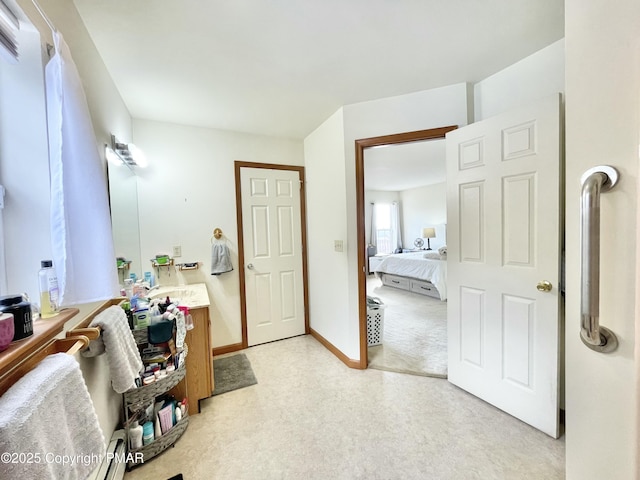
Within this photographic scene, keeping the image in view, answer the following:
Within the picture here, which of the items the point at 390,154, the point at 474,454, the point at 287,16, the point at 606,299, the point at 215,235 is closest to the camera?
the point at 606,299

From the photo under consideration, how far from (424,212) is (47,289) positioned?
294 inches

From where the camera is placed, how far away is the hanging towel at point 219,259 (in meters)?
2.61

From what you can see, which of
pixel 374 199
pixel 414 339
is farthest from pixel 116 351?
pixel 374 199

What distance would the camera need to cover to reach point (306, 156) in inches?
120

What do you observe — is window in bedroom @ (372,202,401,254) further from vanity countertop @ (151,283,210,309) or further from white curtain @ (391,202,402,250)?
vanity countertop @ (151,283,210,309)

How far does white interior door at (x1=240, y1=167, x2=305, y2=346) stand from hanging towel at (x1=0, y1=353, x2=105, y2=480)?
2091 millimetres

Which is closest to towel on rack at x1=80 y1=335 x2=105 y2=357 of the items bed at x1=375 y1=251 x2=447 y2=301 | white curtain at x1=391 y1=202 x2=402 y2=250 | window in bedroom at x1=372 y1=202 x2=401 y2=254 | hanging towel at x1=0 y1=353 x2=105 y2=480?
hanging towel at x1=0 y1=353 x2=105 y2=480

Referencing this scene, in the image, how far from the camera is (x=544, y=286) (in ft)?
4.87

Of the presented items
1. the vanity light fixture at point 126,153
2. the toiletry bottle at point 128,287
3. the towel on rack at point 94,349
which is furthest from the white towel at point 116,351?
the vanity light fixture at point 126,153

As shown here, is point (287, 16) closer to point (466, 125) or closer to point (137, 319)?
point (466, 125)

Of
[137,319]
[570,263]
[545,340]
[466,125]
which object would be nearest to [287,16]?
[466,125]

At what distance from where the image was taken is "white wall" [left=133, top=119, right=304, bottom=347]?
7.99 ft

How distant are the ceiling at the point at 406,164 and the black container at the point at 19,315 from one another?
2.88 meters

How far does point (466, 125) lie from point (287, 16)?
1.47 m
